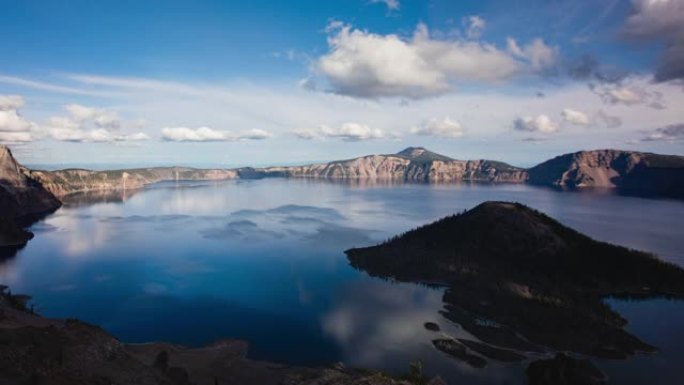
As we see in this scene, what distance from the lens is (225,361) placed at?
86.9 m

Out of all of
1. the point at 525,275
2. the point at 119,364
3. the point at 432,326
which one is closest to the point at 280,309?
the point at 432,326

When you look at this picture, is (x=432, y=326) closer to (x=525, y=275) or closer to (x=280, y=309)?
(x=280, y=309)

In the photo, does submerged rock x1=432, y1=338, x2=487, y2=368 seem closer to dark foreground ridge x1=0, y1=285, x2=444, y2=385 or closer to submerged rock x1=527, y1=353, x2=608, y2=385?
submerged rock x1=527, y1=353, x2=608, y2=385

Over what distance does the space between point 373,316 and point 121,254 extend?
128 m

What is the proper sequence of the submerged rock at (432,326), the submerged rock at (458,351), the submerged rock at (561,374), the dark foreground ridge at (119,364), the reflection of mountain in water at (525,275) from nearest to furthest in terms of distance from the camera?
the dark foreground ridge at (119,364) → the submerged rock at (561,374) → the submerged rock at (458,351) → the reflection of mountain in water at (525,275) → the submerged rock at (432,326)

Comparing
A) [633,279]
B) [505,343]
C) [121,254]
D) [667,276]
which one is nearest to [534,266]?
[633,279]

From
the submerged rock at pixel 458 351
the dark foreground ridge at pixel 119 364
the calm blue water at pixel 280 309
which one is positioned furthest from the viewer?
the calm blue water at pixel 280 309

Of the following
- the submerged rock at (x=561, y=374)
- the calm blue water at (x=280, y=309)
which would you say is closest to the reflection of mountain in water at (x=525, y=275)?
the calm blue water at (x=280, y=309)

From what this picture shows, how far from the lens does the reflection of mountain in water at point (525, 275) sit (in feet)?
332

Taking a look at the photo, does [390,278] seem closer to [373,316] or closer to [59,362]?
[373,316]

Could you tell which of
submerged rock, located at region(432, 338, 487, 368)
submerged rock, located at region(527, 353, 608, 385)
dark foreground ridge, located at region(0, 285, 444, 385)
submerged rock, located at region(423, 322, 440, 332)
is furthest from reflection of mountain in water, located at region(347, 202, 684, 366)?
dark foreground ridge, located at region(0, 285, 444, 385)

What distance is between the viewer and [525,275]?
14025cm

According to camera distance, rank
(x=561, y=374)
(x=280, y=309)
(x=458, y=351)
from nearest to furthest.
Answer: (x=561, y=374) < (x=458, y=351) < (x=280, y=309)

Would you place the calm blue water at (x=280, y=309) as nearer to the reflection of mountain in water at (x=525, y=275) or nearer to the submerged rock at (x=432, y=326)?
the submerged rock at (x=432, y=326)
